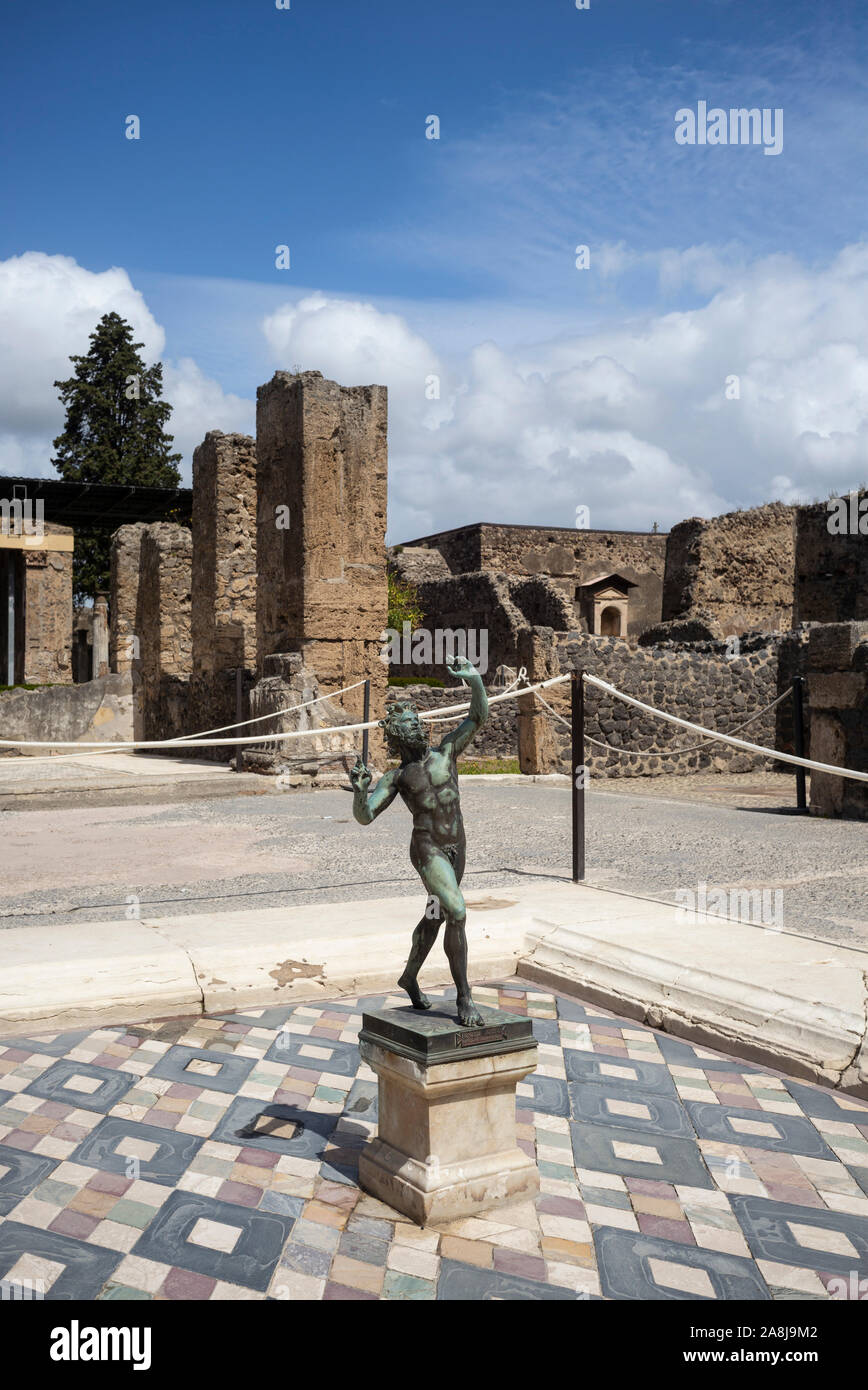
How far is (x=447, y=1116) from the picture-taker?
2402mm

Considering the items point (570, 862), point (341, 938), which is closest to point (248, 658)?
point (570, 862)

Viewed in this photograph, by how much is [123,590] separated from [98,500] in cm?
656

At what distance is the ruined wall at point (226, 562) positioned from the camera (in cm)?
1410

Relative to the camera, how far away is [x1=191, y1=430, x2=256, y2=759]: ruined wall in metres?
14.1

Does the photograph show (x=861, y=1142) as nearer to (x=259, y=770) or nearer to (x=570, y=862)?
(x=570, y=862)

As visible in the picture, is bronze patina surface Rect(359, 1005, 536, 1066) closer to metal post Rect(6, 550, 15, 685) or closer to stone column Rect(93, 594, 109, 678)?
metal post Rect(6, 550, 15, 685)

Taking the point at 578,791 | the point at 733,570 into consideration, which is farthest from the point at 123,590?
the point at 578,791

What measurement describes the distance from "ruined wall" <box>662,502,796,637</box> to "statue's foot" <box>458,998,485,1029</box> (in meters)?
19.7

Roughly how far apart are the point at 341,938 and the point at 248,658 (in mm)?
10511

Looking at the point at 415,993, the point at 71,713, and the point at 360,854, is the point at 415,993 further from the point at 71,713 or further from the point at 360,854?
the point at 71,713

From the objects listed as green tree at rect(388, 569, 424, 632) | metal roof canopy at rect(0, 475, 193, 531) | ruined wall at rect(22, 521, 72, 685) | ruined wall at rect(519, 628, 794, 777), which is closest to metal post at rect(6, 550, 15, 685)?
ruined wall at rect(22, 521, 72, 685)

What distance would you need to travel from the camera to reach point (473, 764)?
14.8 metres

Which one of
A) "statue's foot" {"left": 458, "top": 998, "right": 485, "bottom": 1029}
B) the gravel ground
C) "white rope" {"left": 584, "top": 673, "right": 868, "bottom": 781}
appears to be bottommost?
the gravel ground

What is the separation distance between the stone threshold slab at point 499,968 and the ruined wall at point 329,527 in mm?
6970
